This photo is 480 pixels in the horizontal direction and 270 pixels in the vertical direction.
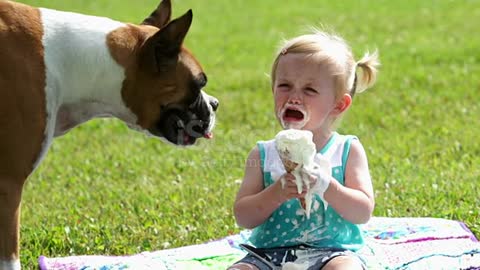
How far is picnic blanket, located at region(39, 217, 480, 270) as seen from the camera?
5.49 meters

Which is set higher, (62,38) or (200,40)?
(62,38)

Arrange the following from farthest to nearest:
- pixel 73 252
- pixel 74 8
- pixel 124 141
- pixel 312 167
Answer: pixel 74 8 → pixel 124 141 → pixel 73 252 → pixel 312 167

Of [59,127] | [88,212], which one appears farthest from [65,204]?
Answer: [59,127]

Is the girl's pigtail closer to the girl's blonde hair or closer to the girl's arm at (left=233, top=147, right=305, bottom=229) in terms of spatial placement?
the girl's blonde hair

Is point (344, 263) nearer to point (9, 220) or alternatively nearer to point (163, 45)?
point (163, 45)

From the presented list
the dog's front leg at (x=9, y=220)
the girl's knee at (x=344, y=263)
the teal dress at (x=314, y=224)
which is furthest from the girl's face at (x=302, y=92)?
the dog's front leg at (x=9, y=220)

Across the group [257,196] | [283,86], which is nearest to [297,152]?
[257,196]

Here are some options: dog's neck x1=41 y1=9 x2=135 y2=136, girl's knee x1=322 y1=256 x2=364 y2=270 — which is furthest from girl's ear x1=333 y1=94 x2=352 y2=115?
dog's neck x1=41 y1=9 x2=135 y2=136

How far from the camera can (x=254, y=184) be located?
496 centimetres

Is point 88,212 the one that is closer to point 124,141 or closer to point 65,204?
point 65,204

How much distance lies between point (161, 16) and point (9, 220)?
154 cm

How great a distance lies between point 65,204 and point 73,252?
117 centimetres

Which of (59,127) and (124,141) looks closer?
(59,127)

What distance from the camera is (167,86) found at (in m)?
5.22
